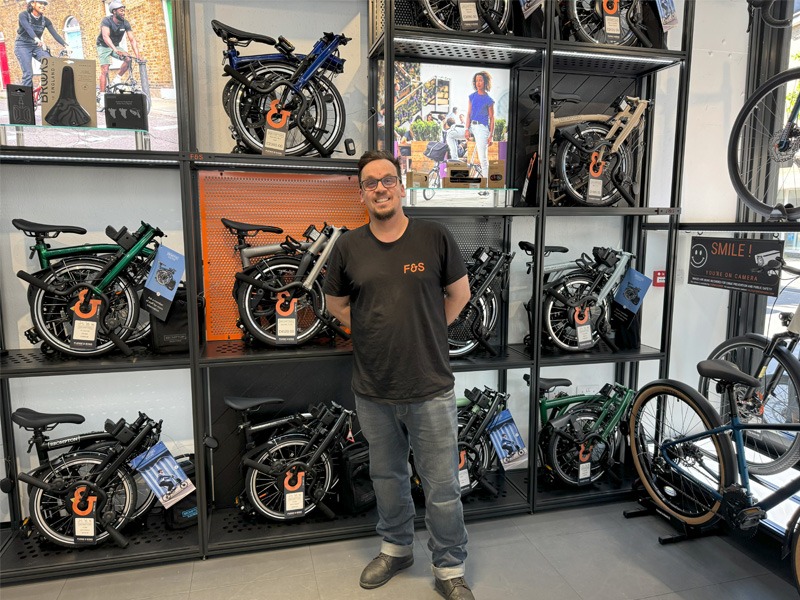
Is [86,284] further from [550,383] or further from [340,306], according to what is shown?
[550,383]

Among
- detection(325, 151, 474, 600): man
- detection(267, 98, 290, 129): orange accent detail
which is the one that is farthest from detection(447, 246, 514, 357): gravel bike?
detection(267, 98, 290, 129): orange accent detail

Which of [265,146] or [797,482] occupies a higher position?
[265,146]

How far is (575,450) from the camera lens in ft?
9.78

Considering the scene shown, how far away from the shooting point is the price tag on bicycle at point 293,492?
2615 mm

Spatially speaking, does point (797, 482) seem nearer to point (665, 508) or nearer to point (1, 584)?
point (665, 508)

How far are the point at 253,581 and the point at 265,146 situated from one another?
195 cm

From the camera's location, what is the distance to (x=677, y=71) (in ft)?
10.4

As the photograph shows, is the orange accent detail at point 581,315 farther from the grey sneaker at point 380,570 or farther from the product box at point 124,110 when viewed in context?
the product box at point 124,110

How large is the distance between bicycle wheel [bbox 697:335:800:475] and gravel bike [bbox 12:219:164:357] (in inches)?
111

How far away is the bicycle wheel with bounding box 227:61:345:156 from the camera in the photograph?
252 cm

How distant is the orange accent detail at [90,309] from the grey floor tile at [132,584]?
116 centimetres

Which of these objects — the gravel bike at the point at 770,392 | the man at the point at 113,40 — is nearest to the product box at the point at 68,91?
the man at the point at 113,40

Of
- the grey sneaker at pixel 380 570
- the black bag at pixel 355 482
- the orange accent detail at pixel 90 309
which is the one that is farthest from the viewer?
the black bag at pixel 355 482

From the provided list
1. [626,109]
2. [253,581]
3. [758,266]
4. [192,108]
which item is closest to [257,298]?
[192,108]
